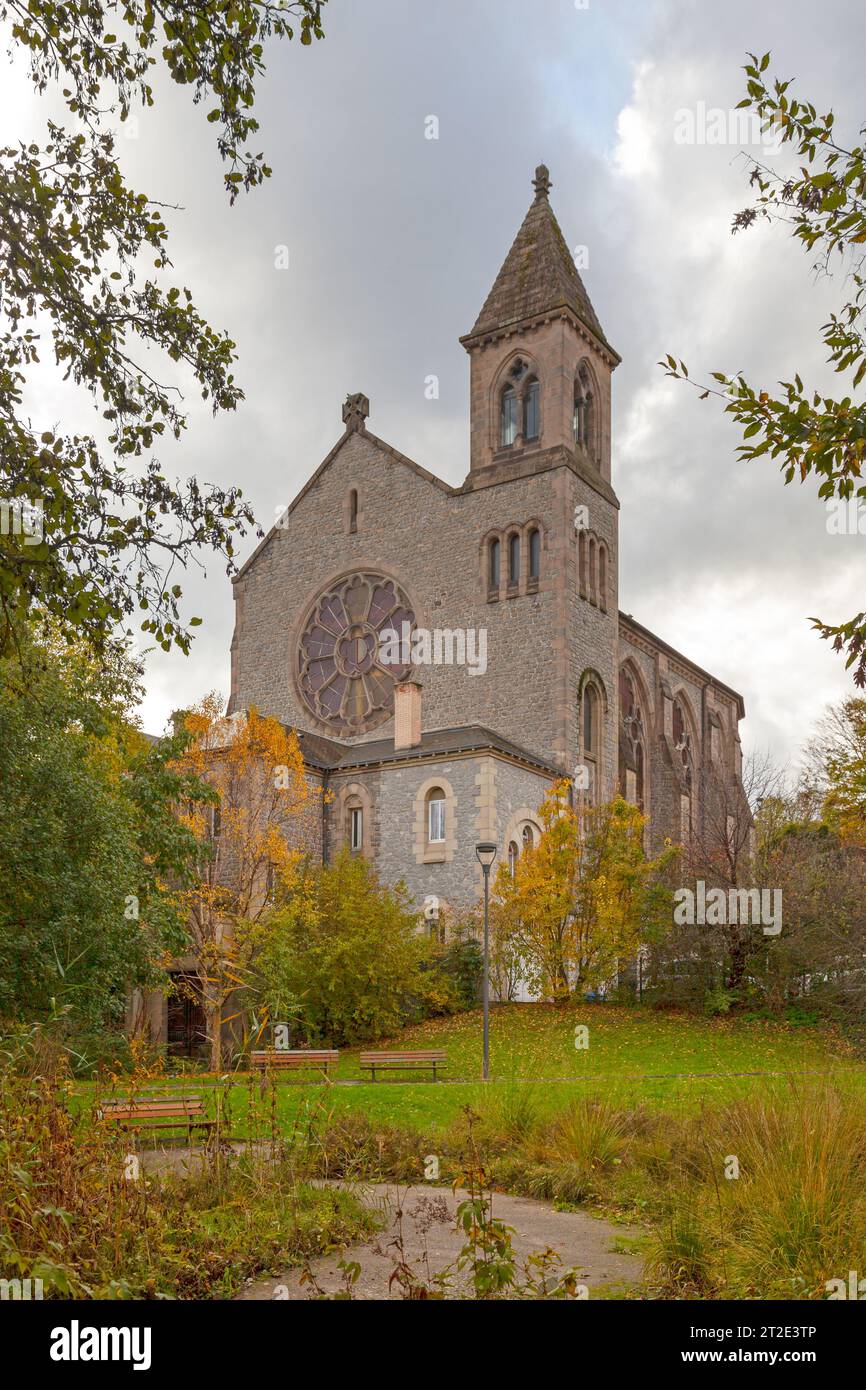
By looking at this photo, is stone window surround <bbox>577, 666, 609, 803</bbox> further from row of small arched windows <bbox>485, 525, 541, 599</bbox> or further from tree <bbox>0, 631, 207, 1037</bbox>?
tree <bbox>0, 631, 207, 1037</bbox>

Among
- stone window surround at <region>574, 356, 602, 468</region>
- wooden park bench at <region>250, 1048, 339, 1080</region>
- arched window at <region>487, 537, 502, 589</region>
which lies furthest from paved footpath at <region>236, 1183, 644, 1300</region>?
stone window surround at <region>574, 356, 602, 468</region>

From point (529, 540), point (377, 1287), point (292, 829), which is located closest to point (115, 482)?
point (377, 1287)

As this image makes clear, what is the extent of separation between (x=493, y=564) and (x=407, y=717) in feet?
22.3

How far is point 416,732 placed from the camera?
1407 inches

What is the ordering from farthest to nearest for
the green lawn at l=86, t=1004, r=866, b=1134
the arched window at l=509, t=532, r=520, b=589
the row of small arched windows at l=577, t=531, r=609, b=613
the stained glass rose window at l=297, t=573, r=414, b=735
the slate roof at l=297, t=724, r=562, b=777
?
the stained glass rose window at l=297, t=573, r=414, b=735
the row of small arched windows at l=577, t=531, r=609, b=613
the arched window at l=509, t=532, r=520, b=589
the slate roof at l=297, t=724, r=562, b=777
the green lawn at l=86, t=1004, r=866, b=1134

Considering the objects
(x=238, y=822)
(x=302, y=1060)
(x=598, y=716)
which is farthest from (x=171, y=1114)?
(x=598, y=716)

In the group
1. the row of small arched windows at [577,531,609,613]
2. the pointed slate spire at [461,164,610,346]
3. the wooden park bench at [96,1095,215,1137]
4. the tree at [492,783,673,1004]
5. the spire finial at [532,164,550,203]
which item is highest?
the spire finial at [532,164,550,203]

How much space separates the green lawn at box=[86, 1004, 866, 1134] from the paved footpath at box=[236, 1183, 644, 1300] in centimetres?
131

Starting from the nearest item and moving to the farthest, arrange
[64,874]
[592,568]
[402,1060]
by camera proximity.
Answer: [64,874], [402,1060], [592,568]

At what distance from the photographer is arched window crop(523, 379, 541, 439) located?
133ft

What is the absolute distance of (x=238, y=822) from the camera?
2900cm

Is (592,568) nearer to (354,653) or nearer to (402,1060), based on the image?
(354,653)

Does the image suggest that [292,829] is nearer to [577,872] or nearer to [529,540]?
[577,872]

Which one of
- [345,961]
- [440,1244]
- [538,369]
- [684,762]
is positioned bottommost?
[440,1244]
